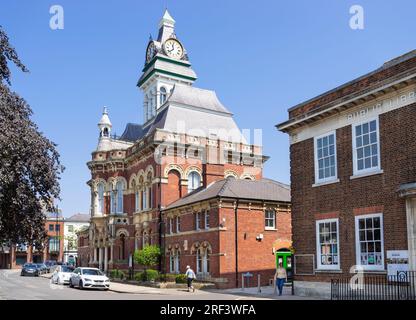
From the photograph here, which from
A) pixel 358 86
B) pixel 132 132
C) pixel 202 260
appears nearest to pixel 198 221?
pixel 202 260

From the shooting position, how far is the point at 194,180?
4600 cm

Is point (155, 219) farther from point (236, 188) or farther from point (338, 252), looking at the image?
point (338, 252)

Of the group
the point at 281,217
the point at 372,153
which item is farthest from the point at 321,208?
the point at 281,217

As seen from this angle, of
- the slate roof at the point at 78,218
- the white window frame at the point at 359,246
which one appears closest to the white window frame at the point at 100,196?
the white window frame at the point at 359,246

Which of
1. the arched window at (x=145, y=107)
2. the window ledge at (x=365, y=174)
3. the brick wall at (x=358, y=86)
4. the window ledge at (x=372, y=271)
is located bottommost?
the window ledge at (x=372, y=271)

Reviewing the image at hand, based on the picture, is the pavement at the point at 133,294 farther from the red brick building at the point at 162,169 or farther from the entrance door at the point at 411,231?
the red brick building at the point at 162,169

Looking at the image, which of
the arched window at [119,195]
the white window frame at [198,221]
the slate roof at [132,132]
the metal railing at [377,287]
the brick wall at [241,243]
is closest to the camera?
the metal railing at [377,287]

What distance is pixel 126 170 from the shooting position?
52.7 m

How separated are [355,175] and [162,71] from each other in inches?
1804

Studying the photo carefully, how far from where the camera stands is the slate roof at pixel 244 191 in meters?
34.9

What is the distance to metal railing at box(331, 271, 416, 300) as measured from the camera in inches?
708

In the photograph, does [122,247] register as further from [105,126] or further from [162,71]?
[162,71]

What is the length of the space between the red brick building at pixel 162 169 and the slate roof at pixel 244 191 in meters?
0.45

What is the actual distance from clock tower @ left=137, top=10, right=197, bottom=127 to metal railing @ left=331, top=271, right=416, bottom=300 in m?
43.3
